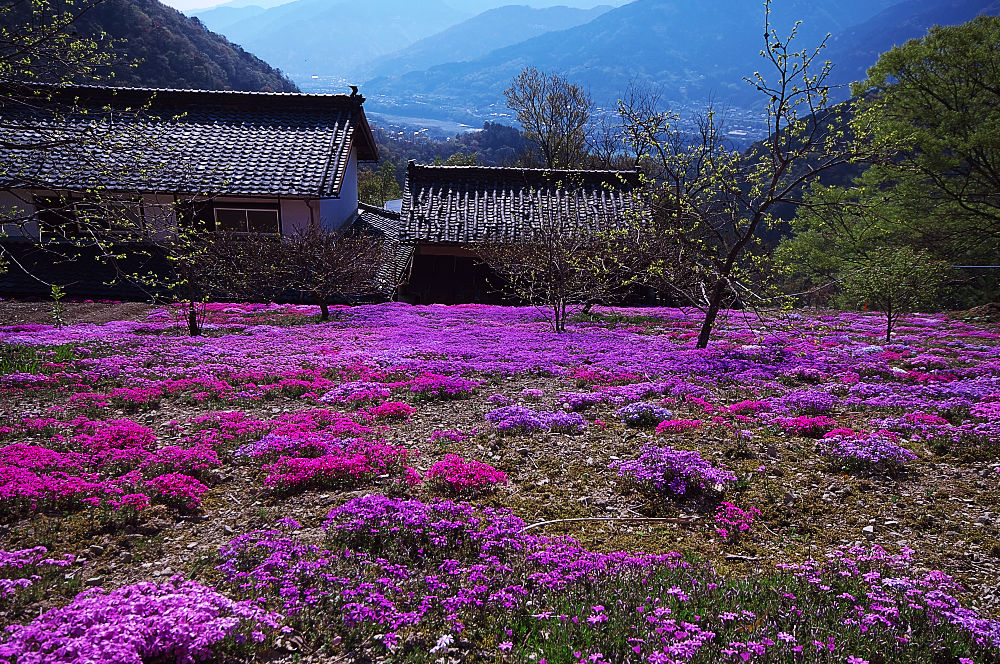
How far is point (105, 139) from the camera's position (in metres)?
8.12

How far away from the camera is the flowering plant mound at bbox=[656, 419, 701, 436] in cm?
895

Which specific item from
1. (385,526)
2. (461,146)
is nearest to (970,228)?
(385,526)

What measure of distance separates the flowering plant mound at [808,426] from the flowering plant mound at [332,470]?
6091 millimetres

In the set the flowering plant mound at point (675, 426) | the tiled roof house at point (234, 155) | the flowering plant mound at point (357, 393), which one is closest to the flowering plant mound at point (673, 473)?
Result: the flowering plant mound at point (675, 426)

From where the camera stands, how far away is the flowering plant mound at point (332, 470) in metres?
6.97

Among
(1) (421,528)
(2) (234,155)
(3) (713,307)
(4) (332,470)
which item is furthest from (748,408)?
(2) (234,155)

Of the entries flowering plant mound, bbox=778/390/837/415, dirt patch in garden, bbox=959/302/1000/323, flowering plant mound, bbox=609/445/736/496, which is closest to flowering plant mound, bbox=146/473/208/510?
flowering plant mound, bbox=609/445/736/496

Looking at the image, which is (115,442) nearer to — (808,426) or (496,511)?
(496,511)

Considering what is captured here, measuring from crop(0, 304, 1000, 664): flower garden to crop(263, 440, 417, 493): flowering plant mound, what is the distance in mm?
34

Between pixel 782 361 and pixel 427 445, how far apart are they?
9.85 meters

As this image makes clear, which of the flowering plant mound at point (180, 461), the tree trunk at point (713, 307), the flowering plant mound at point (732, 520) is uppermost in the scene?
the tree trunk at point (713, 307)

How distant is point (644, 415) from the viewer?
9562mm

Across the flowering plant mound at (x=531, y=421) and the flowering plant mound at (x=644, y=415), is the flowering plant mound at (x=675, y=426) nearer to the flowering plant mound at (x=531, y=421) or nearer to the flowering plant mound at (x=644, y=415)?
the flowering plant mound at (x=644, y=415)

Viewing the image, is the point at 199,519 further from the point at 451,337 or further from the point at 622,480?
the point at 451,337
